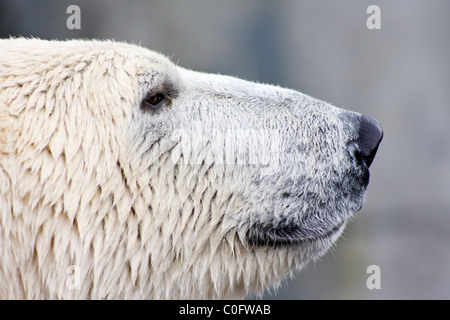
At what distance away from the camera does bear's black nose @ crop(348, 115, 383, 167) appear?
1991mm

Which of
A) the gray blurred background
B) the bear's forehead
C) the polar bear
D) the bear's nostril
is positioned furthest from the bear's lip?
the gray blurred background

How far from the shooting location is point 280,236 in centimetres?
193

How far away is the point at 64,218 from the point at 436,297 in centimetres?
368

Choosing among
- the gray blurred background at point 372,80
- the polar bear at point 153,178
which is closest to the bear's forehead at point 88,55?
the polar bear at point 153,178

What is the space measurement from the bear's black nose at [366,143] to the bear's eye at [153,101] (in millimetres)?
668

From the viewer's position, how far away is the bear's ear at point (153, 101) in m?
1.92

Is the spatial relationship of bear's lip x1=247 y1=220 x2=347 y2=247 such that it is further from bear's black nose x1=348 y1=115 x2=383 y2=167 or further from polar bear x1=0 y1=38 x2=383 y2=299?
bear's black nose x1=348 y1=115 x2=383 y2=167

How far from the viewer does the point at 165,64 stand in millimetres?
1984

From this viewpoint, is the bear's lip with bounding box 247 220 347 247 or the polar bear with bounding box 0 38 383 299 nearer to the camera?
the polar bear with bounding box 0 38 383 299

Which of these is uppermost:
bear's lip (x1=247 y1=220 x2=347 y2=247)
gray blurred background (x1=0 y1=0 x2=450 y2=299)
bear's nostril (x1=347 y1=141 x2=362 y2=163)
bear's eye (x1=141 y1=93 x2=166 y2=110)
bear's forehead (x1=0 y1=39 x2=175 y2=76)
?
gray blurred background (x1=0 y1=0 x2=450 y2=299)

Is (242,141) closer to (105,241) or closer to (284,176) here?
(284,176)

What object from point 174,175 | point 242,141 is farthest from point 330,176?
point 174,175

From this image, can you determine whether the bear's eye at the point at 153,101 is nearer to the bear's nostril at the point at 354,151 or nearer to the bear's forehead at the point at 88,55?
the bear's forehead at the point at 88,55

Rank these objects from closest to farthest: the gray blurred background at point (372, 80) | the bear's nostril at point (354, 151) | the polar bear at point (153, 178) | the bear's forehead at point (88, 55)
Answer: the polar bear at point (153, 178), the bear's forehead at point (88, 55), the bear's nostril at point (354, 151), the gray blurred background at point (372, 80)
